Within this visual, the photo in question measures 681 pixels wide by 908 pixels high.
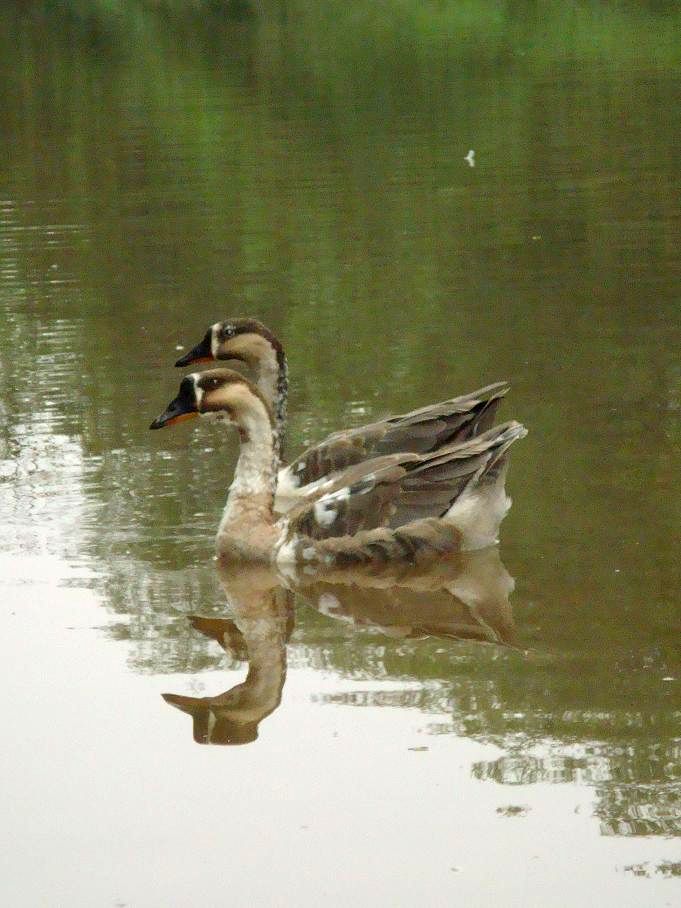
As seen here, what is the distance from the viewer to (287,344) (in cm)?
1616

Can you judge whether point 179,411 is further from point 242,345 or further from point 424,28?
point 424,28

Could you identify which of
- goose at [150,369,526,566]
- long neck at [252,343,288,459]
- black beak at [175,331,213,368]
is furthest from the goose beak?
long neck at [252,343,288,459]

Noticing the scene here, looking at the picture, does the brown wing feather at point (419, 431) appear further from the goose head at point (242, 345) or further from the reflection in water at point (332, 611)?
the goose head at point (242, 345)

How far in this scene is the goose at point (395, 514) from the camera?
10.6 metres

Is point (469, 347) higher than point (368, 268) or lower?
lower

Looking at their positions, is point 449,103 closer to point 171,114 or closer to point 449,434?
point 171,114

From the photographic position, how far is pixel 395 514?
1064cm

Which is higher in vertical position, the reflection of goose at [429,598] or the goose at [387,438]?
the goose at [387,438]

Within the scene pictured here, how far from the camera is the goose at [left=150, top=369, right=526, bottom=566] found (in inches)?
416

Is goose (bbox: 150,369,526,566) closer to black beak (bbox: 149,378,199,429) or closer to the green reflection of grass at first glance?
black beak (bbox: 149,378,199,429)

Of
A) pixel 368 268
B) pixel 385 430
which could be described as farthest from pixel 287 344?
pixel 385 430

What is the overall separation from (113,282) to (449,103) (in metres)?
16.5

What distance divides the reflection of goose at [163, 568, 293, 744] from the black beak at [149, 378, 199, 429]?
1054 mm

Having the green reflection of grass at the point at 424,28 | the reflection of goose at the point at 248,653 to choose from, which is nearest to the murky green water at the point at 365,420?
the reflection of goose at the point at 248,653
